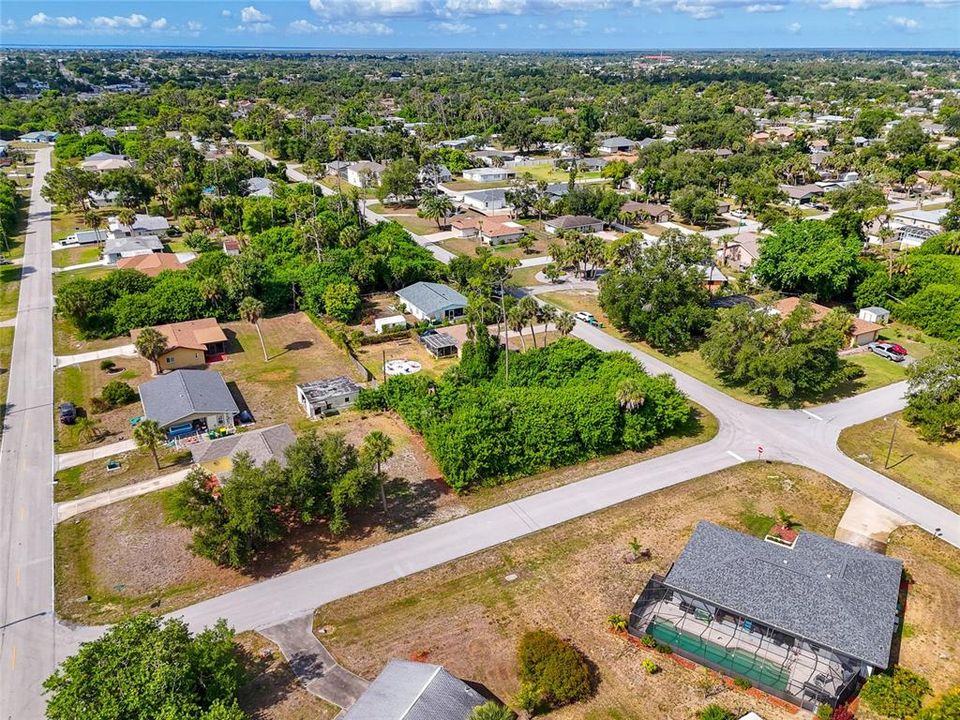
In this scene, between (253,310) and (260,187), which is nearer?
(253,310)

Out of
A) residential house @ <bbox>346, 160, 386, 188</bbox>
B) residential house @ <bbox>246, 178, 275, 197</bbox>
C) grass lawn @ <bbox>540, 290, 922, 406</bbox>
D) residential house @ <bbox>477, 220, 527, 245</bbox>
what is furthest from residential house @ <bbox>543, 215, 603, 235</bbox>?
residential house @ <bbox>246, 178, 275, 197</bbox>

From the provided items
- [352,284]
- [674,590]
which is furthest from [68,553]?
[352,284]

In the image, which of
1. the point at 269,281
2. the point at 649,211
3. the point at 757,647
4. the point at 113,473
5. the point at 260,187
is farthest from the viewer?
the point at 260,187

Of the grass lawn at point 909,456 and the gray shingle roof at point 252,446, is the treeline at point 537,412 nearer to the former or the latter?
the gray shingle roof at point 252,446

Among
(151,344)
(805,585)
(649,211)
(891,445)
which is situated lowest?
(891,445)

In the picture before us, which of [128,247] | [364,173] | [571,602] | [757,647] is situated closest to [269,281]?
[128,247]

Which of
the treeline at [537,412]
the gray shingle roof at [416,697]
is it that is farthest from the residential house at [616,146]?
the gray shingle roof at [416,697]

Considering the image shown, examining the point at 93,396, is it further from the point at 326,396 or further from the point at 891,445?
the point at 891,445
